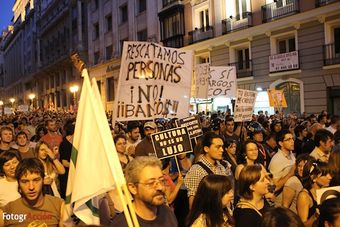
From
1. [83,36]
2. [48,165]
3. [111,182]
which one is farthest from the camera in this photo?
[83,36]

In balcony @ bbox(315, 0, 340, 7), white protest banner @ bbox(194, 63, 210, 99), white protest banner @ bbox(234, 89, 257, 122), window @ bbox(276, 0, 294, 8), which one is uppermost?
window @ bbox(276, 0, 294, 8)

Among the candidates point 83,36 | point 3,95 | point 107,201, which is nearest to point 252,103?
point 107,201

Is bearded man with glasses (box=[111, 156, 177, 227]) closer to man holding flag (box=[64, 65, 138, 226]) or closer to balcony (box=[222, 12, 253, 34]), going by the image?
man holding flag (box=[64, 65, 138, 226])

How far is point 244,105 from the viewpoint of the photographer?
34.9 feet

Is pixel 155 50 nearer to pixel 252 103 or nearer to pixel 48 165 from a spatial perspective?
pixel 48 165

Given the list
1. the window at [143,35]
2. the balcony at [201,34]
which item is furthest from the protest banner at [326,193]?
the window at [143,35]

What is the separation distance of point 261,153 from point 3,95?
4130 inches

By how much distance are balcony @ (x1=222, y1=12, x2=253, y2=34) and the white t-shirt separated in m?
19.4

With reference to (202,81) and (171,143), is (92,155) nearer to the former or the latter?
(171,143)

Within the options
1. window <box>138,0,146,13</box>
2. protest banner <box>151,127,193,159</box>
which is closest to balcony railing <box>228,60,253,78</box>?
window <box>138,0,146,13</box>

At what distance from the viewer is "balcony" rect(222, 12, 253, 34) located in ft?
73.8

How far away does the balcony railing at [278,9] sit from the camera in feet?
65.8

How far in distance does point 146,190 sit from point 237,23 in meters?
21.3

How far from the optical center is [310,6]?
762 inches
